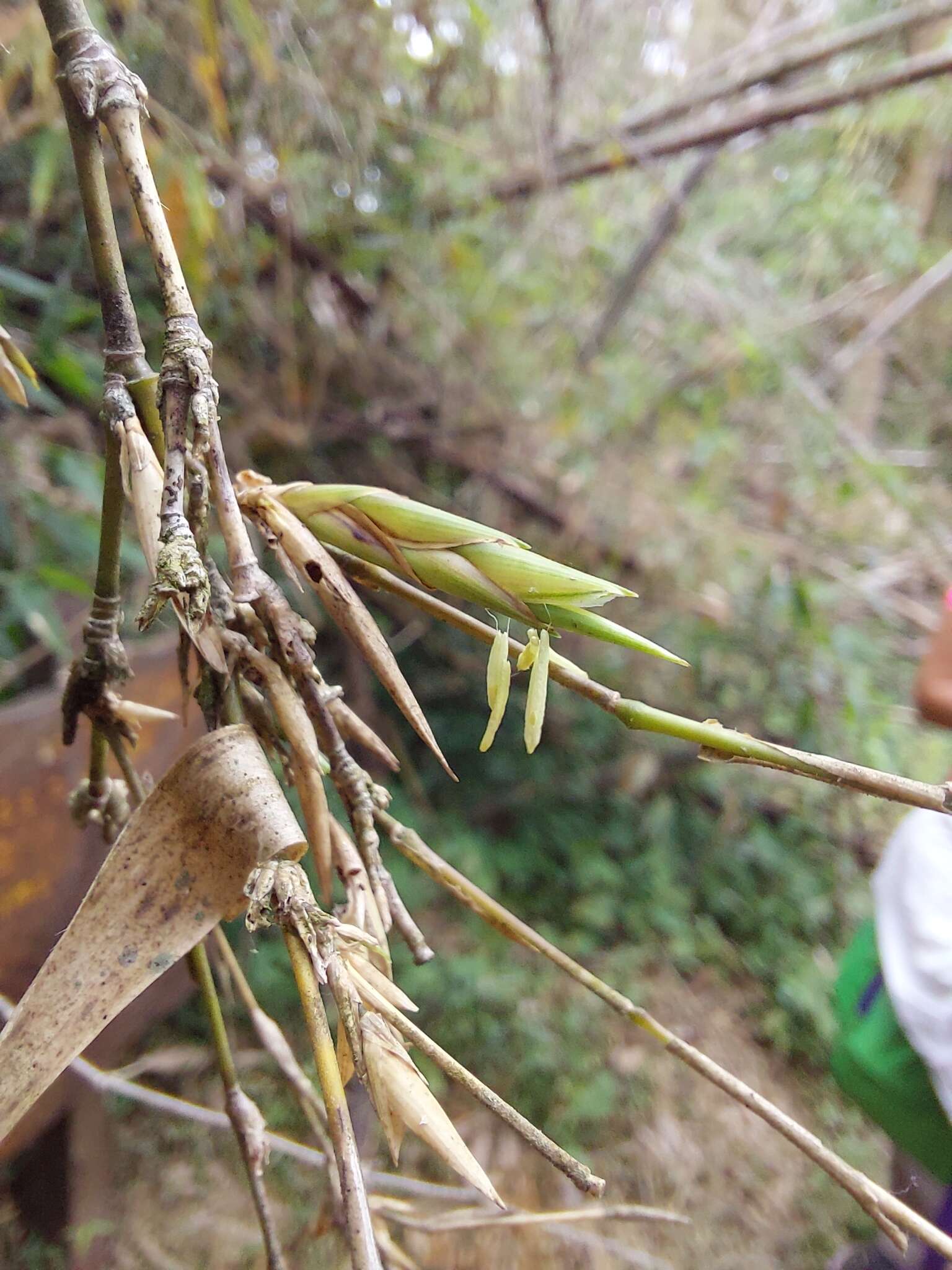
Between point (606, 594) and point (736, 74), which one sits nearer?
point (606, 594)

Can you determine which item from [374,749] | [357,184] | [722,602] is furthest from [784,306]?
[374,749]

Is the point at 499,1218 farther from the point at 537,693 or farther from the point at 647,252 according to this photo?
the point at 647,252

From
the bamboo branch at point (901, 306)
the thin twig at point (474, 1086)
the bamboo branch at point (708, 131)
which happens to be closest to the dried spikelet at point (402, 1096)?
the thin twig at point (474, 1086)

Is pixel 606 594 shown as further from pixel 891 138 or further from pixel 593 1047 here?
pixel 891 138

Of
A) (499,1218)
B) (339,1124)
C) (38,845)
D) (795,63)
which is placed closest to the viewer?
A: (339,1124)

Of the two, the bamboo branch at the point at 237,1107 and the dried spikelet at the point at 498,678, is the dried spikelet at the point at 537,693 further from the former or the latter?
the bamboo branch at the point at 237,1107

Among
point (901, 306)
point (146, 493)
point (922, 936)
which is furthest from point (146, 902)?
point (901, 306)

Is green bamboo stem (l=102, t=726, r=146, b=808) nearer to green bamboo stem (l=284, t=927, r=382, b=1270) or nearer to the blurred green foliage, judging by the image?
green bamboo stem (l=284, t=927, r=382, b=1270)
